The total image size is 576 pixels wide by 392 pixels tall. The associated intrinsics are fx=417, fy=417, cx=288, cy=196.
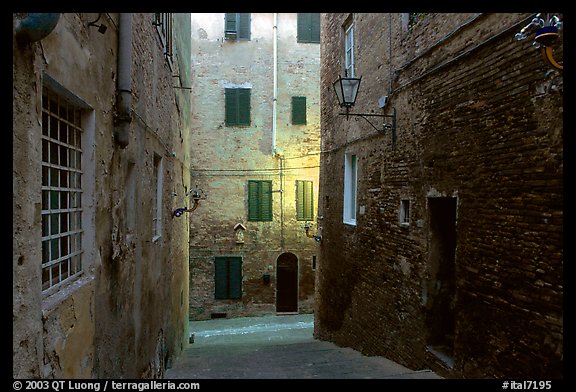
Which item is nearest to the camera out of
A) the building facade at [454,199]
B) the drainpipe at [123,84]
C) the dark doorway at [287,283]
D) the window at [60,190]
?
the window at [60,190]

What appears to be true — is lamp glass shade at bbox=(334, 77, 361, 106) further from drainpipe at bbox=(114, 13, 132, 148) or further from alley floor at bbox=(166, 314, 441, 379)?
alley floor at bbox=(166, 314, 441, 379)

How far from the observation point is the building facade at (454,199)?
392cm

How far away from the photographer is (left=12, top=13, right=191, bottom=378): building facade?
7.97 feet

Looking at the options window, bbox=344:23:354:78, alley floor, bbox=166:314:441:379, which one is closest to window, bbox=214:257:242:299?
alley floor, bbox=166:314:441:379

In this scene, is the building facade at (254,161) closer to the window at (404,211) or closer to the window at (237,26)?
Answer: the window at (237,26)

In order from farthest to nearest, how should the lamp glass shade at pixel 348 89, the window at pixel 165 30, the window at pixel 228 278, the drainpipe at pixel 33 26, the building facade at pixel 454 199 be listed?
the window at pixel 228 278
the lamp glass shade at pixel 348 89
the window at pixel 165 30
the building facade at pixel 454 199
the drainpipe at pixel 33 26

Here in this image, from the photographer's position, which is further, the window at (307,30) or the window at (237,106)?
the window at (307,30)

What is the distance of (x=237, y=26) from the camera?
56.7 feet

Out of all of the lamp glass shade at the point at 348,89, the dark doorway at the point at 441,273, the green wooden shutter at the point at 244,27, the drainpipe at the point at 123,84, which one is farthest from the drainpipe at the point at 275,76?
the drainpipe at the point at 123,84

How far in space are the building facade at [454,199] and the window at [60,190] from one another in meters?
4.16

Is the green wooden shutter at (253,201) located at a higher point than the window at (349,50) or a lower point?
lower
